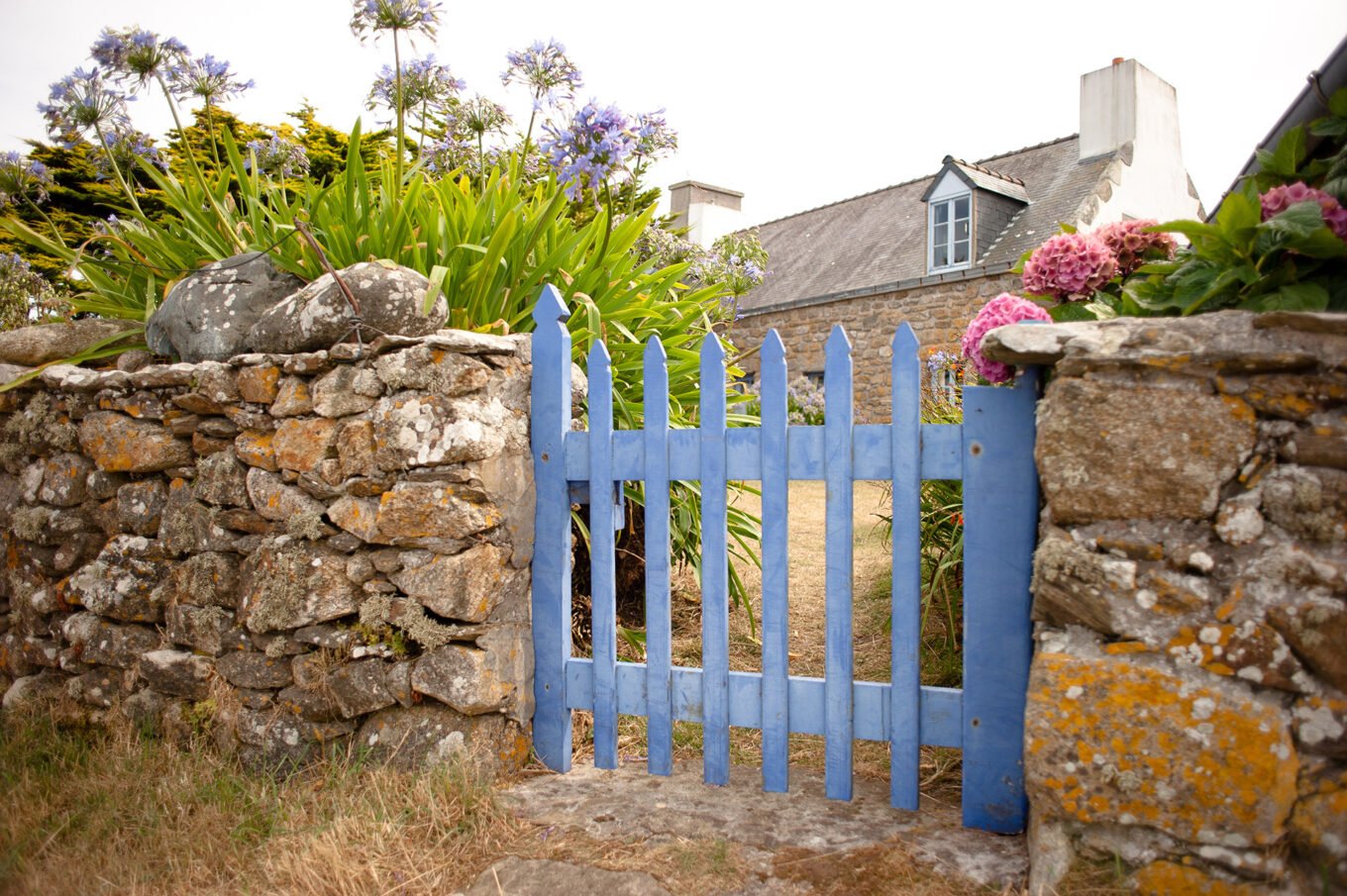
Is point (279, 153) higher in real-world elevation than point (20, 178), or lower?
higher

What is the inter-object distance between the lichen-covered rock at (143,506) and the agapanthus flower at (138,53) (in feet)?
5.15

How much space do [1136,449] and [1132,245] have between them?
81 centimetres

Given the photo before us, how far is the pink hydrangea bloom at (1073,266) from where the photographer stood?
2281mm

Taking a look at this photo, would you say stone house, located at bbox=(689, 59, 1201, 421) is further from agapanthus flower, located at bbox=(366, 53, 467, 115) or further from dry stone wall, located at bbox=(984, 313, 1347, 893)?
dry stone wall, located at bbox=(984, 313, 1347, 893)

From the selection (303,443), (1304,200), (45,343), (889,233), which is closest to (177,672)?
(303,443)

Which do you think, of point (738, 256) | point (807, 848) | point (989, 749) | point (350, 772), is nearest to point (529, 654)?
point (350, 772)

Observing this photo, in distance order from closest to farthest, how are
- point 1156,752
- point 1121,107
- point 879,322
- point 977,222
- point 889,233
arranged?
1. point 1156,752
2. point 1121,107
3. point 977,222
4. point 879,322
5. point 889,233

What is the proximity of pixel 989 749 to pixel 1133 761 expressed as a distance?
0.50m

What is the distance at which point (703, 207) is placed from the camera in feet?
59.6

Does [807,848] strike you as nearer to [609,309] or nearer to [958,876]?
[958,876]

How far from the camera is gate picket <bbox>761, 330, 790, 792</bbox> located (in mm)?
2367

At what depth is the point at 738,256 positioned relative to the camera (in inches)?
191

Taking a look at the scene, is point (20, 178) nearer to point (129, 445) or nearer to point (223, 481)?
point (129, 445)

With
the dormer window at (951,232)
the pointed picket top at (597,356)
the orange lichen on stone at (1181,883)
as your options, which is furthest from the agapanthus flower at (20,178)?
the dormer window at (951,232)
